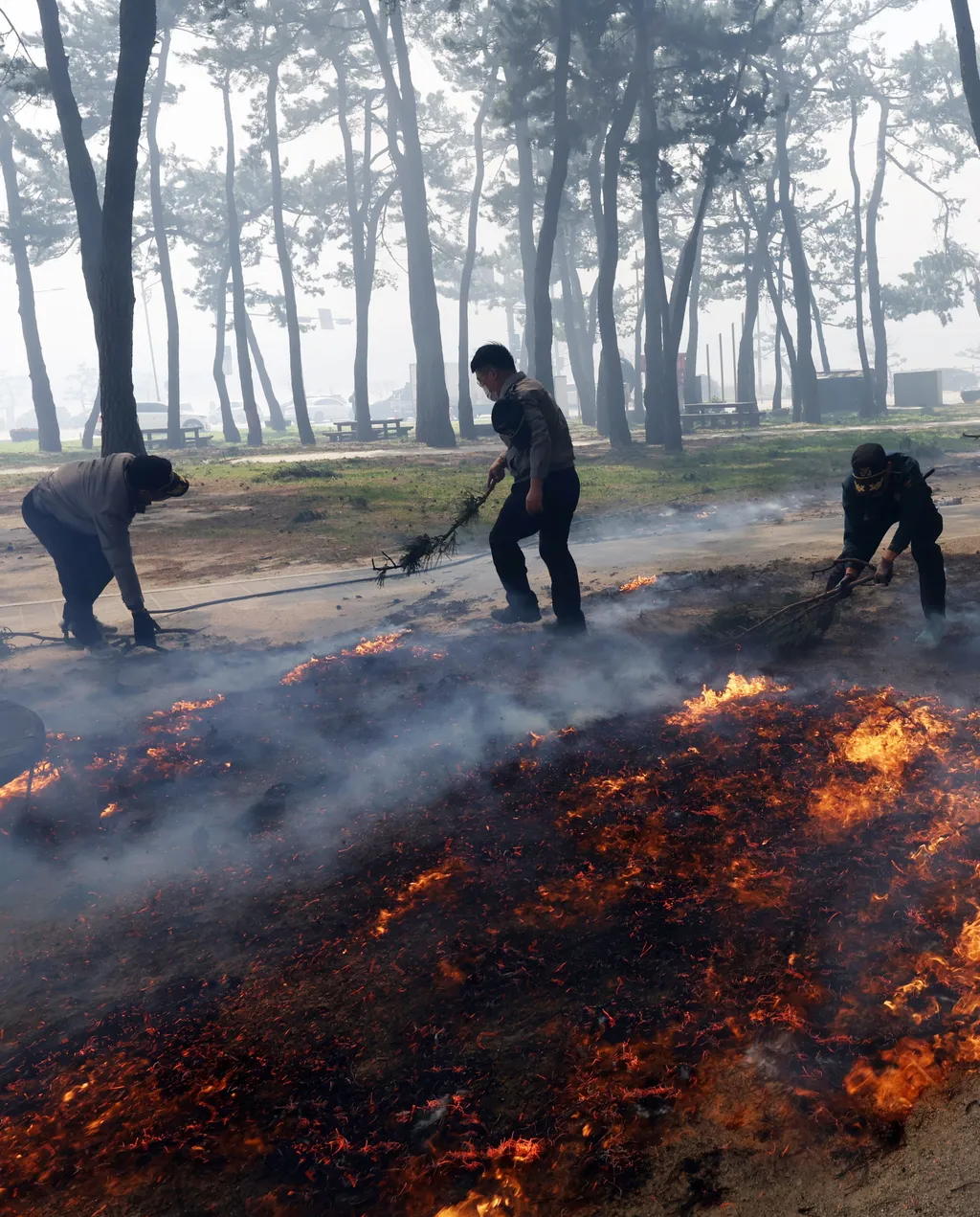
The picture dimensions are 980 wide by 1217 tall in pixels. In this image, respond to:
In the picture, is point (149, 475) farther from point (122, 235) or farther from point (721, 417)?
point (721, 417)

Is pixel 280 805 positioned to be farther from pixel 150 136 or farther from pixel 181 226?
pixel 181 226

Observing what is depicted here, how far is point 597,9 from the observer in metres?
23.6

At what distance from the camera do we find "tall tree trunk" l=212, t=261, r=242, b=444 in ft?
147

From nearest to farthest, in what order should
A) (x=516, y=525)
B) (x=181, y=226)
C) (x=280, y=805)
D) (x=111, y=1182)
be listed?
(x=111, y=1182) < (x=280, y=805) < (x=516, y=525) < (x=181, y=226)

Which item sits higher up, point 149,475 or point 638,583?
point 149,475

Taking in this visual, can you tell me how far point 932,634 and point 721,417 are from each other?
3248 centimetres

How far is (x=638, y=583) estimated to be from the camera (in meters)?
9.11

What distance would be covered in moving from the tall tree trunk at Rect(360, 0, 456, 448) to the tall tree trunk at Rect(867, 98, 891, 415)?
22381mm

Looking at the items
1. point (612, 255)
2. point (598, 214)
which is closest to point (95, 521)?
point (612, 255)

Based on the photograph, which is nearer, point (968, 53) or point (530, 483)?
point (530, 483)

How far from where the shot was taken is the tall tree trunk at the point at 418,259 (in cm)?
3212

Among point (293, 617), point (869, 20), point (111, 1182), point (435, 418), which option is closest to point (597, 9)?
point (435, 418)

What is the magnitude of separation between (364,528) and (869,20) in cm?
3990

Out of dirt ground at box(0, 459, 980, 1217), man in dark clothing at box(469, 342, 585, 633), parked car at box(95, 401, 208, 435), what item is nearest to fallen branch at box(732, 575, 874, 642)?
dirt ground at box(0, 459, 980, 1217)
